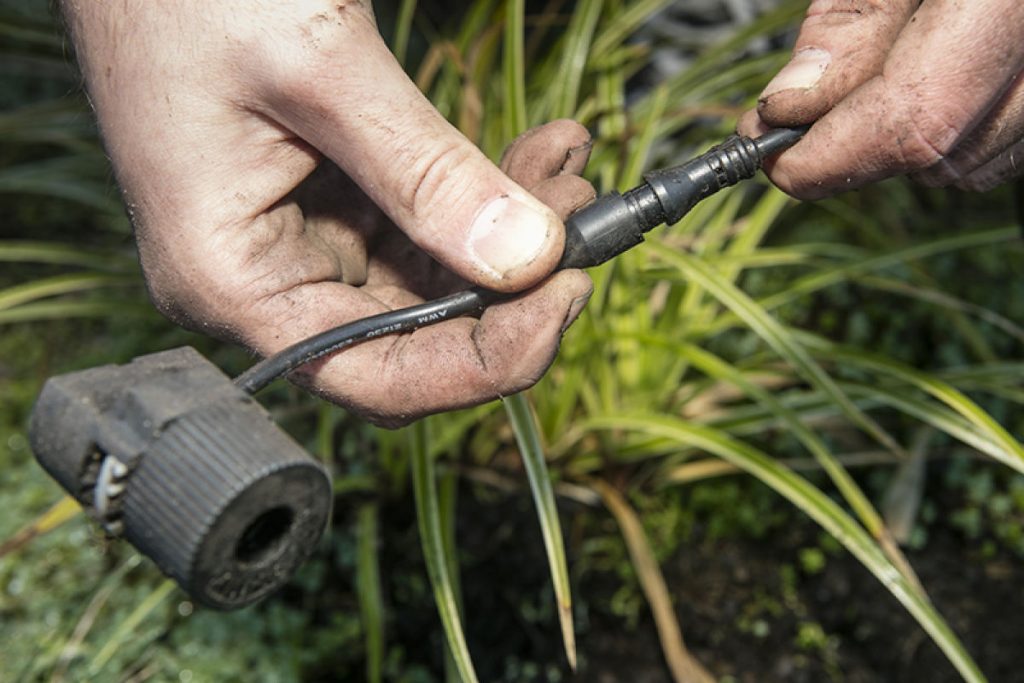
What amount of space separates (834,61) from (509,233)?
1.09 feet

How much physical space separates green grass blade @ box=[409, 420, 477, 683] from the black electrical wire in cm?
34

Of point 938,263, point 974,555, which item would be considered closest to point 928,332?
point 938,263

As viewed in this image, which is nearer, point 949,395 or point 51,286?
point 949,395

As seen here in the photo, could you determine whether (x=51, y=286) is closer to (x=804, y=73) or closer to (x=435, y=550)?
(x=435, y=550)

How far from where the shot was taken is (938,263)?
1.77 meters

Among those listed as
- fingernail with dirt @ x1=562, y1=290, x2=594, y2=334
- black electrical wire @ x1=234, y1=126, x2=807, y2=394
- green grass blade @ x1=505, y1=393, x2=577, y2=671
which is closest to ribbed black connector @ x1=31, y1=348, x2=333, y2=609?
black electrical wire @ x1=234, y1=126, x2=807, y2=394

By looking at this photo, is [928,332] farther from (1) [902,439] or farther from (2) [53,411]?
(2) [53,411]

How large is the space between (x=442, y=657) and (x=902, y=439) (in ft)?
2.61

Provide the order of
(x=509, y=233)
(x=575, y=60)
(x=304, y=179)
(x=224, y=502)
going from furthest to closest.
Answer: (x=575, y=60) < (x=304, y=179) < (x=509, y=233) < (x=224, y=502)

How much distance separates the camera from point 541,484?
104cm

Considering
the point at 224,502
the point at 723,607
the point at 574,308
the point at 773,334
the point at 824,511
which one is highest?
the point at 224,502

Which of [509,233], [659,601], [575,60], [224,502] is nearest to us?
[224,502]

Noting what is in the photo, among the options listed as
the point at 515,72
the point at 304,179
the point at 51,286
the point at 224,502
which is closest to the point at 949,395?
the point at 515,72

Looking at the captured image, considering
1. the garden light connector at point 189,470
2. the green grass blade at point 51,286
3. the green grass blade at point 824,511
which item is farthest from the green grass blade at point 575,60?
the garden light connector at point 189,470
